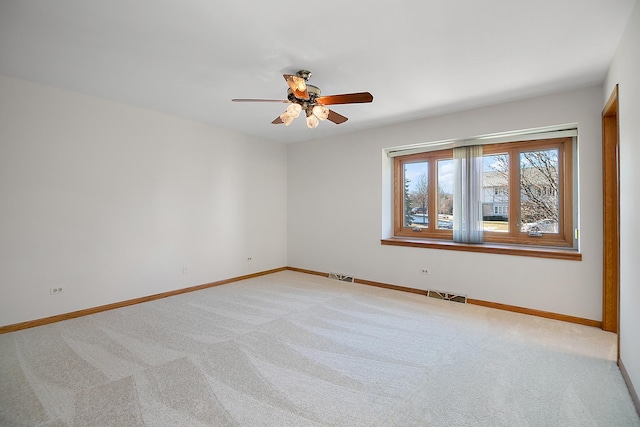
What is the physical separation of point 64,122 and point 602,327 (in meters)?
6.34

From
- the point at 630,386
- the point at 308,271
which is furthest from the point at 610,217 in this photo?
the point at 308,271

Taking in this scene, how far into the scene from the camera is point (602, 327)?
10.6 feet

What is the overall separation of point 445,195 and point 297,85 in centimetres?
310

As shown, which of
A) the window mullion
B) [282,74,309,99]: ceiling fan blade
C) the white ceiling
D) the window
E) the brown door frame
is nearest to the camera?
the white ceiling

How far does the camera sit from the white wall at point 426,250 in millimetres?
3322

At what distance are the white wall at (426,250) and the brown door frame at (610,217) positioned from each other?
0.40 feet

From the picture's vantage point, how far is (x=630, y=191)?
84.2 inches

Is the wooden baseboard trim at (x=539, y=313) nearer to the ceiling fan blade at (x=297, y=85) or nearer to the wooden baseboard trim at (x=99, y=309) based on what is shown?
the ceiling fan blade at (x=297, y=85)

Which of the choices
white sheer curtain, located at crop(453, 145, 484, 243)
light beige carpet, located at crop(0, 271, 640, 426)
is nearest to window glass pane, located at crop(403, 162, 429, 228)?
white sheer curtain, located at crop(453, 145, 484, 243)

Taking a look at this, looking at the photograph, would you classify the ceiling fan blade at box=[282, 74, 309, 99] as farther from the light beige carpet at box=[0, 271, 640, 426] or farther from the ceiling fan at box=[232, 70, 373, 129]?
the light beige carpet at box=[0, 271, 640, 426]

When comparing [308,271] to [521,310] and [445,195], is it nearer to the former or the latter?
[445,195]

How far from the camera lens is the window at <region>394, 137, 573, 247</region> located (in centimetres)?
377

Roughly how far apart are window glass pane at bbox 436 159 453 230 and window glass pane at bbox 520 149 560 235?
2.99 feet

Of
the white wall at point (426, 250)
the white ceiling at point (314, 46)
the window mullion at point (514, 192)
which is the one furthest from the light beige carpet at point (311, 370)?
the white ceiling at point (314, 46)
